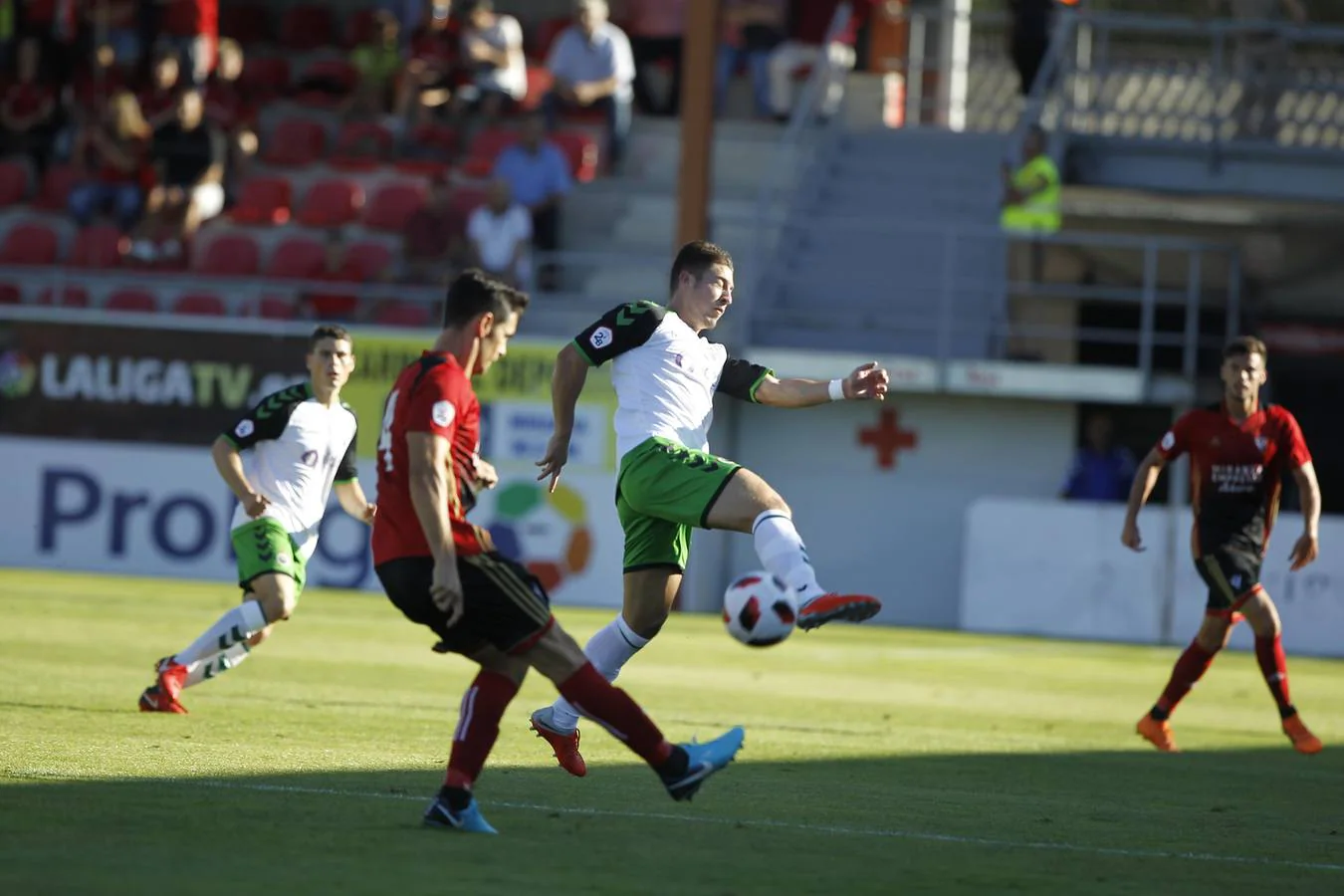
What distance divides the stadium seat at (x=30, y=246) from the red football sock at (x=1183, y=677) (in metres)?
16.2

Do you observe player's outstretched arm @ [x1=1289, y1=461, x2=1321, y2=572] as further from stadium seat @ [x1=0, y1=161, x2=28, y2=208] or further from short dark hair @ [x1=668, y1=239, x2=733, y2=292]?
stadium seat @ [x1=0, y1=161, x2=28, y2=208]

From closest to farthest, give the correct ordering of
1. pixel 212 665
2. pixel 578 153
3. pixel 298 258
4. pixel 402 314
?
1. pixel 212 665
2. pixel 402 314
3. pixel 298 258
4. pixel 578 153

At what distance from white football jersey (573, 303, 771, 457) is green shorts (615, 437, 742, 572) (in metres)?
0.12

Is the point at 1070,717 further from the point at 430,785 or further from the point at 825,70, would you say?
the point at 825,70

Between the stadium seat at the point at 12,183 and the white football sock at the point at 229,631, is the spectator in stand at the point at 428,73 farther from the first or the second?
the white football sock at the point at 229,631

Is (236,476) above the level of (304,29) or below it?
below

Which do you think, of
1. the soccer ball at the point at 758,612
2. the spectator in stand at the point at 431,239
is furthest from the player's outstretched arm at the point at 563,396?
the spectator in stand at the point at 431,239

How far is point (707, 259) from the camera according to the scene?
26.7ft

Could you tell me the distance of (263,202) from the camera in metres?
23.9

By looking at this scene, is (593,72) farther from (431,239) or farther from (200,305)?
(200,305)

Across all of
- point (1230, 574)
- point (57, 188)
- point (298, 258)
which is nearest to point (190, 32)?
point (57, 188)

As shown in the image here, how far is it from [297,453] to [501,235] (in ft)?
36.3

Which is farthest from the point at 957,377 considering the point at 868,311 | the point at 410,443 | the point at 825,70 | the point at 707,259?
the point at 410,443

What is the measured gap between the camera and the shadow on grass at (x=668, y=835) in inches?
237
